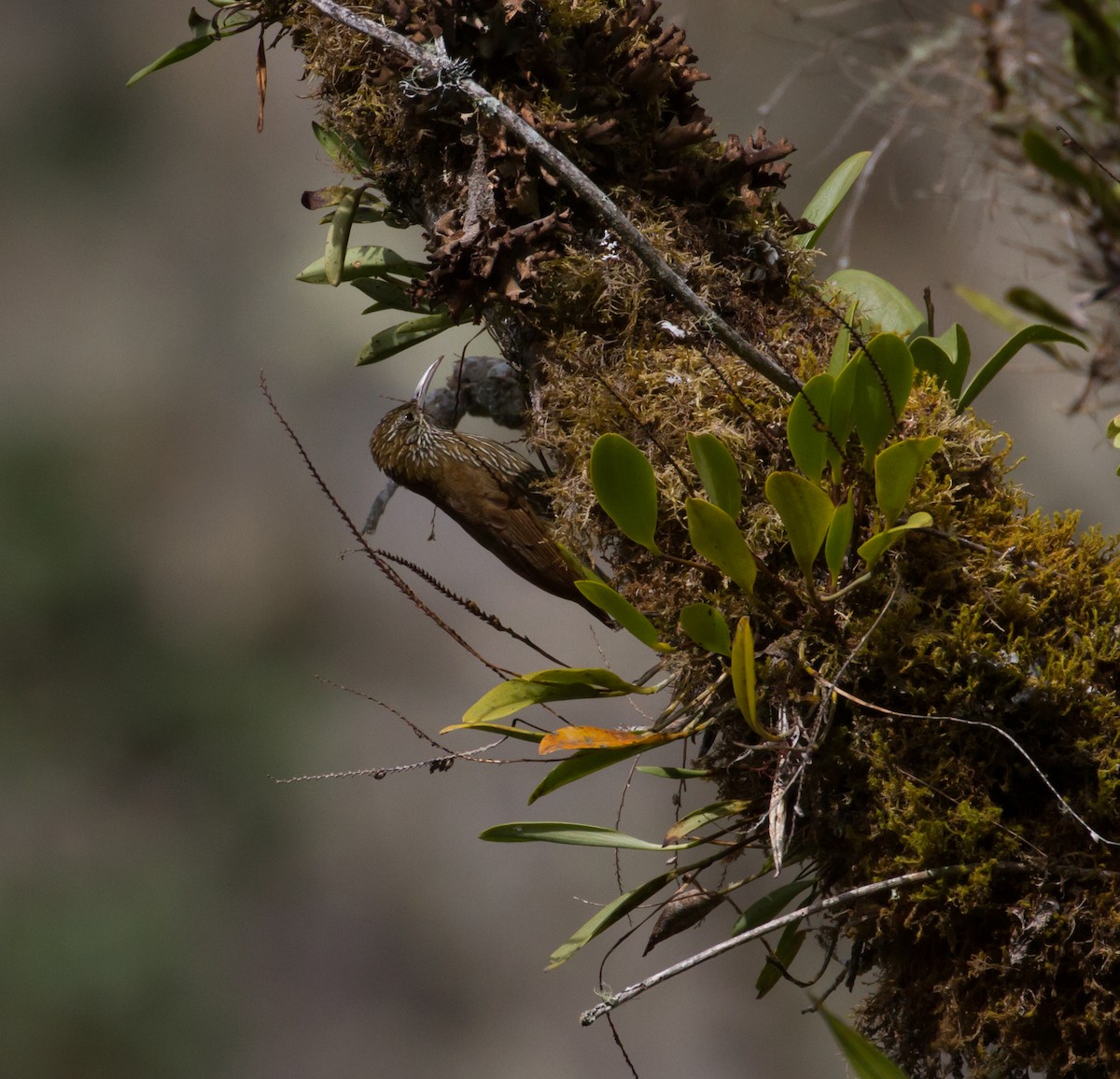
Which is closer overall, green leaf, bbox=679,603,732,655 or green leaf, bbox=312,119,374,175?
green leaf, bbox=679,603,732,655

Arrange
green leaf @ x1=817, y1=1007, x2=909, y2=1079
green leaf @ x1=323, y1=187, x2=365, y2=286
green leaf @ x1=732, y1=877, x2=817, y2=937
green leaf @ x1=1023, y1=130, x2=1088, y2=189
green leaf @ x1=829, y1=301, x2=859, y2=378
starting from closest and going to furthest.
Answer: green leaf @ x1=1023, y1=130, x2=1088, y2=189 → green leaf @ x1=817, y1=1007, x2=909, y2=1079 → green leaf @ x1=829, y1=301, x2=859, y2=378 → green leaf @ x1=732, y1=877, x2=817, y2=937 → green leaf @ x1=323, y1=187, x2=365, y2=286

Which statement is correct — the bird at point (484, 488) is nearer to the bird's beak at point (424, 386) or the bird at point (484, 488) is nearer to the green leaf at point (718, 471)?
the bird's beak at point (424, 386)

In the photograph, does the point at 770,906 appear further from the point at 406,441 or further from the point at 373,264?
the point at 373,264

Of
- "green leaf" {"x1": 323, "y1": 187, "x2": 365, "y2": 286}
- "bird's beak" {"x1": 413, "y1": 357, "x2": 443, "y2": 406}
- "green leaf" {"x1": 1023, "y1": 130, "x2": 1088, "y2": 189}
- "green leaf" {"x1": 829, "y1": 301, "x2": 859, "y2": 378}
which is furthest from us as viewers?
"bird's beak" {"x1": 413, "y1": 357, "x2": 443, "y2": 406}

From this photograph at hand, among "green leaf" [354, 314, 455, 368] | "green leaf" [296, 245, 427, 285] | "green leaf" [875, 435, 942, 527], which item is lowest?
"green leaf" [875, 435, 942, 527]

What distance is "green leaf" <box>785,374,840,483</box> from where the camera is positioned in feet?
2.15

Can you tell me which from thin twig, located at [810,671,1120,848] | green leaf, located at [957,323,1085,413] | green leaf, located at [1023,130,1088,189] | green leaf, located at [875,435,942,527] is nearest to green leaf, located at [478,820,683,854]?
thin twig, located at [810,671,1120,848]

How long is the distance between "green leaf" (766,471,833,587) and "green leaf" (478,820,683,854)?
10.9 inches

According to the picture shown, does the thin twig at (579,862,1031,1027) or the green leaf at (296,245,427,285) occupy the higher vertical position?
the green leaf at (296,245,427,285)

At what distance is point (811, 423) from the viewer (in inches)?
26.1

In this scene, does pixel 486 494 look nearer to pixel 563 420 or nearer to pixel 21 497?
pixel 563 420

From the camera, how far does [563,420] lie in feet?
2.70

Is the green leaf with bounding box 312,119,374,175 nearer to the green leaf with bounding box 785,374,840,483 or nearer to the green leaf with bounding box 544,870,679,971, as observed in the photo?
the green leaf with bounding box 785,374,840,483

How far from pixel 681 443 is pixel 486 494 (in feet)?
0.76
